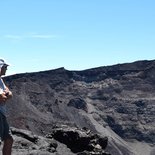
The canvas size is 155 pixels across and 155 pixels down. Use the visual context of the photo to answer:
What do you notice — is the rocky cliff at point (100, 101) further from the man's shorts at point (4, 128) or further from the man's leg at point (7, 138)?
the man's shorts at point (4, 128)

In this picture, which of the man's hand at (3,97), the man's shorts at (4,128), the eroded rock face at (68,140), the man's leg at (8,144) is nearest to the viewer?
the man's hand at (3,97)

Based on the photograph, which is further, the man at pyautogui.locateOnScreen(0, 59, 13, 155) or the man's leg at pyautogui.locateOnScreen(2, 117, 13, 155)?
the man's leg at pyautogui.locateOnScreen(2, 117, 13, 155)

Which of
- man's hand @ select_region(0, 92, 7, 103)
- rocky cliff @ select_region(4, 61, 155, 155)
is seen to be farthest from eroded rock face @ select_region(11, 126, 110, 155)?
rocky cliff @ select_region(4, 61, 155, 155)

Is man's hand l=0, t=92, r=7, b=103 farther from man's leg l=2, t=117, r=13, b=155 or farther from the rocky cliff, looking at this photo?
the rocky cliff

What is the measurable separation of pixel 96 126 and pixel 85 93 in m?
39.5

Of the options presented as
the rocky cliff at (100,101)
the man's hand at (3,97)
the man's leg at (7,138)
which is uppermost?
the man's hand at (3,97)

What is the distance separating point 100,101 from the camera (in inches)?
5054

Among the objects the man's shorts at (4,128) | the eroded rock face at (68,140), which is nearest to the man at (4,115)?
the man's shorts at (4,128)

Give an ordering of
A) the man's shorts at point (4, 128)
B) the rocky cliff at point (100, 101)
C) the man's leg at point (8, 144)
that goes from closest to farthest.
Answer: the man's shorts at point (4, 128) < the man's leg at point (8, 144) < the rocky cliff at point (100, 101)

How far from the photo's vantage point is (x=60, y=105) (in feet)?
298

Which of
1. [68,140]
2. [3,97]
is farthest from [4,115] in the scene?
[68,140]

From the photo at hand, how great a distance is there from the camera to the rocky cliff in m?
86.6

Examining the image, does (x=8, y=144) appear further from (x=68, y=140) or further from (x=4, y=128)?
(x=68, y=140)

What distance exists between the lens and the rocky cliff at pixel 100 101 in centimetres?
8662
